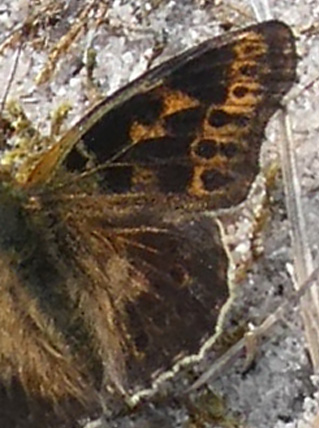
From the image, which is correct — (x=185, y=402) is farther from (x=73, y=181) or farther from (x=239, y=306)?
(x=73, y=181)

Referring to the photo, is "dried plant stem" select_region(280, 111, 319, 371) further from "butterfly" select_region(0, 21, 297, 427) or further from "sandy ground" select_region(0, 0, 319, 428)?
"butterfly" select_region(0, 21, 297, 427)

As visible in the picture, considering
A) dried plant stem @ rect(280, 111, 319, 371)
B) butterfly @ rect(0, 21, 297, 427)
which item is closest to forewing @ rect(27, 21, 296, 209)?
butterfly @ rect(0, 21, 297, 427)

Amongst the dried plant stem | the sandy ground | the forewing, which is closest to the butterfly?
the forewing

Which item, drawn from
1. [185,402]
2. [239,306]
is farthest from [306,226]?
[185,402]

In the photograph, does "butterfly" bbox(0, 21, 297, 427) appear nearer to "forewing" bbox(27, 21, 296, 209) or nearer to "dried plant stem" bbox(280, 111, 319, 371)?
"forewing" bbox(27, 21, 296, 209)

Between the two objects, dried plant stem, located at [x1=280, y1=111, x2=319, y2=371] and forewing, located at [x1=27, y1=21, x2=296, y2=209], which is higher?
forewing, located at [x1=27, y1=21, x2=296, y2=209]

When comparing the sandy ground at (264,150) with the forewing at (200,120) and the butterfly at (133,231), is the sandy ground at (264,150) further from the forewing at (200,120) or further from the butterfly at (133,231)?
the forewing at (200,120)

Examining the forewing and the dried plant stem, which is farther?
the dried plant stem

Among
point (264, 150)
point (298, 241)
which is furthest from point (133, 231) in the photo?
point (264, 150)

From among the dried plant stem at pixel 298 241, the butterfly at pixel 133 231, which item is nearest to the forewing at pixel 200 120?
the butterfly at pixel 133 231
